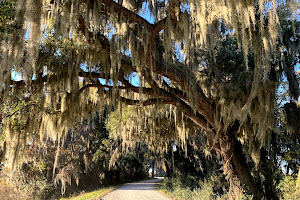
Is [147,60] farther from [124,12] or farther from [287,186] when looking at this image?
[287,186]

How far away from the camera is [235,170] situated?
6.63 meters

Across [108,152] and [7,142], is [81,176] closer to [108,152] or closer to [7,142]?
[108,152]

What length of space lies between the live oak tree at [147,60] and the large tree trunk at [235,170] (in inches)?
1.1

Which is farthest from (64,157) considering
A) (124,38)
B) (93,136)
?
(124,38)

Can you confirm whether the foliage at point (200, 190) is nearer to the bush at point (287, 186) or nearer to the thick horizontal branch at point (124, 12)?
the bush at point (287, 186)

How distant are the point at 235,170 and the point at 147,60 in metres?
4.04

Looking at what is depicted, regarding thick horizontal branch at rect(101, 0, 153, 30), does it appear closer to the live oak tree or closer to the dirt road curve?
the live oak tree

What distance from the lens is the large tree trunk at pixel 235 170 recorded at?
21.0ft

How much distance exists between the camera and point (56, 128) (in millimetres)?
6141

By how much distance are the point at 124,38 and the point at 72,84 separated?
65.7 inches

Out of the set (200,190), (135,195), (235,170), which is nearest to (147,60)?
(235,170)

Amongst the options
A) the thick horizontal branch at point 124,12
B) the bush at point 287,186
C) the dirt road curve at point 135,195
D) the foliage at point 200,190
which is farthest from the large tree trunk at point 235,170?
the dirt road curve at point 135,195

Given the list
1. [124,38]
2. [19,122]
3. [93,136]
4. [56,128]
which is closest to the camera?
[124,38]

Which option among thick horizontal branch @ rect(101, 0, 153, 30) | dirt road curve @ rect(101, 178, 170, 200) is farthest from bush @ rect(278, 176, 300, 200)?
thick horizontal branch @ rect(101, 0, 153, 30)
